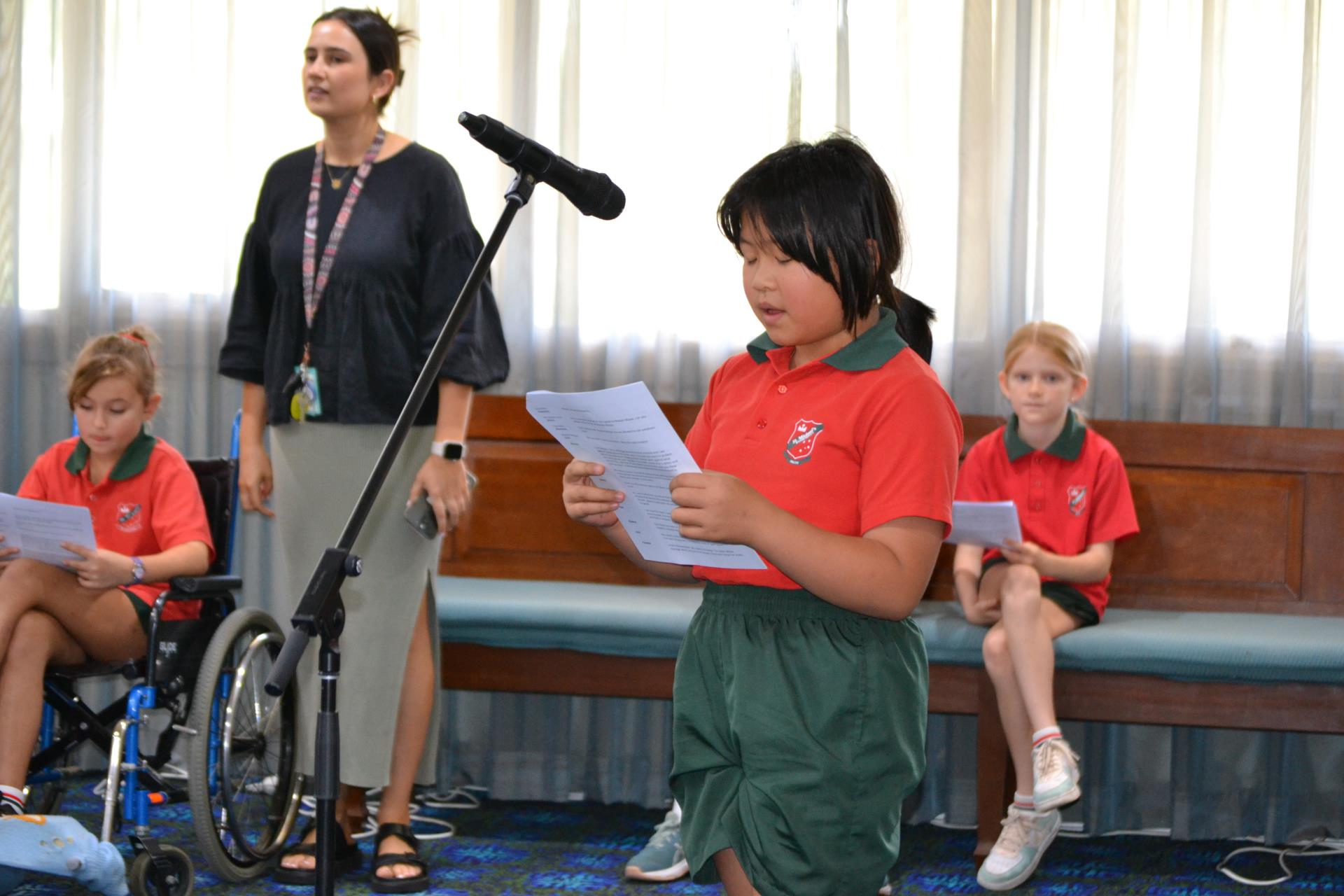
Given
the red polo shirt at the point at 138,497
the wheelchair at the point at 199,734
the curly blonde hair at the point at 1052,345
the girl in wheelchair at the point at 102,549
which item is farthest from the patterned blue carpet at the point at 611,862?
the curly blonde hair at the point at 1052,345

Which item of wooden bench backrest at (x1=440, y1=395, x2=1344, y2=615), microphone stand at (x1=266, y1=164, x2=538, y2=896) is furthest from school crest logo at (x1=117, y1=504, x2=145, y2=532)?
microphone stand at (x1=266, y1=164, x2=538, y2=896)

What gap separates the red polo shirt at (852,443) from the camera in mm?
1196

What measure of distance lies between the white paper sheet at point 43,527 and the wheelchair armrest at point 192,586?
0.16 metres

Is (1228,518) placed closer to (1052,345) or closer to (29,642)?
(1052,345)

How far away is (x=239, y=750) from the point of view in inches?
91.6

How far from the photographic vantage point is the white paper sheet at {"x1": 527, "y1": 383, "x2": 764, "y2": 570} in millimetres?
1132

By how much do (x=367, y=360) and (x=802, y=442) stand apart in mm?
1247

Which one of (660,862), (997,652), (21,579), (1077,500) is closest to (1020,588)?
(997,652)

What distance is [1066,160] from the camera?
10.2 ft

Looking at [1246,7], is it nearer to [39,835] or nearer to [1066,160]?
[1066,160]

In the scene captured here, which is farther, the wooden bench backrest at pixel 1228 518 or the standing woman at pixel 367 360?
Answer: the wooden bench backrest at pixel 1228 518

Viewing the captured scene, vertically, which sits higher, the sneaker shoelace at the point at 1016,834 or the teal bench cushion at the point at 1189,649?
the teal bench cushion at the point at 1189,649

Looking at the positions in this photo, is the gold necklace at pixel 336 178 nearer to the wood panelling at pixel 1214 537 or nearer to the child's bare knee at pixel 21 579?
the child's bare knee at pixel 21 579

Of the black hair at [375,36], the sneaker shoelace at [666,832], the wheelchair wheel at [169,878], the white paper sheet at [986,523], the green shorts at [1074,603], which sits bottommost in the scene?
the sneaker shoelace at [666,832]
